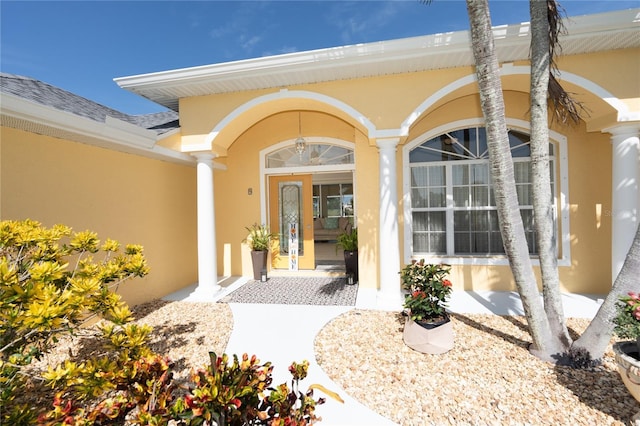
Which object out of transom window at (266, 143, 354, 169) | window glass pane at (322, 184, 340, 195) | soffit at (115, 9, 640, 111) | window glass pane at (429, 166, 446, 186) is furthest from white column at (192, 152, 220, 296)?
window glass pane at (322, 184, 340, 195)

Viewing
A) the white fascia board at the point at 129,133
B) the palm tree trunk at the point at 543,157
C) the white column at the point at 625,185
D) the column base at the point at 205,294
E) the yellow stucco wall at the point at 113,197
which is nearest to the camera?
the palm tree trunk at the point at 543,157

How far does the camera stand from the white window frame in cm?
563

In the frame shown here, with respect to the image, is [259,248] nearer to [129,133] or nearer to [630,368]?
[129,133]

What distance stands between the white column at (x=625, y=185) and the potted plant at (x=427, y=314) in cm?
350

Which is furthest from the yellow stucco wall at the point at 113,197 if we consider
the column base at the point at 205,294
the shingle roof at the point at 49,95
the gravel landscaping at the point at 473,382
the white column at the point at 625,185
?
the white column at the point at 625,185

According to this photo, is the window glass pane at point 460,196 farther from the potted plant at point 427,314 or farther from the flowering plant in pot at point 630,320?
the flowering plant in pot at point 630,320

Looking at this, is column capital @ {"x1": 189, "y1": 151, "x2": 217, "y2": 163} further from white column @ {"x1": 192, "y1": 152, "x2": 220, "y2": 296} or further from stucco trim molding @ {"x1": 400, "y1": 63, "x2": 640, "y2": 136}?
stucco trim molding @ {"x1": 400, "y1": 63, "x2": 640, "y2": 136}

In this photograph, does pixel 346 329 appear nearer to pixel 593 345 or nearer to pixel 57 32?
pixel 593 345

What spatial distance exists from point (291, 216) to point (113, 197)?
4.02 m

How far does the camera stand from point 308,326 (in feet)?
14.4

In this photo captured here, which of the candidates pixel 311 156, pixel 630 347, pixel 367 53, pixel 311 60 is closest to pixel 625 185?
pixel 630 347

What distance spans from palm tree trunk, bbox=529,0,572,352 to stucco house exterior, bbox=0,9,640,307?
1.13m

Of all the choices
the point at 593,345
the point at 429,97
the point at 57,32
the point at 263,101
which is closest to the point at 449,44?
the point at 429,97

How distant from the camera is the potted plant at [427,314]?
3535 mm
